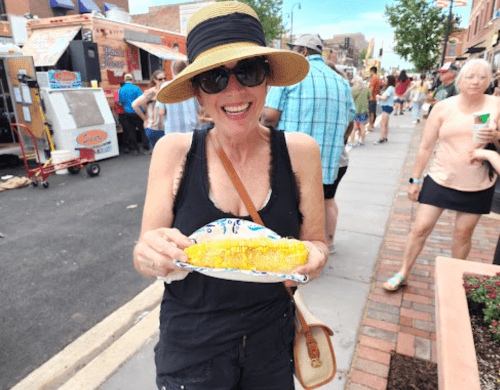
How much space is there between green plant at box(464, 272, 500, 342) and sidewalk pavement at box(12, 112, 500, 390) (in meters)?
0.76

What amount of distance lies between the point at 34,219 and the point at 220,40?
5.74 metres

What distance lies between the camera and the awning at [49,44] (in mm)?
10695

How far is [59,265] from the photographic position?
439cm

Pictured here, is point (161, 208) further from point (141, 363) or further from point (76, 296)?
point (76, 296)

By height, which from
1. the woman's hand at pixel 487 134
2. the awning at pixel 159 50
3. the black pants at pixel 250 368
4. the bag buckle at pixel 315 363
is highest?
the awning at pixel 159 50

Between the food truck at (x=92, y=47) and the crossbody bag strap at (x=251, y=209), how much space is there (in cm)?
1089

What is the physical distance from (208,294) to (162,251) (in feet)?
1.03

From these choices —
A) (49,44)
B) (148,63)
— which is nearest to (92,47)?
(49,44)

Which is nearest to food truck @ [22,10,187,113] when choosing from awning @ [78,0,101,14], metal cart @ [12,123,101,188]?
metal cart @ [12,123,101,188]

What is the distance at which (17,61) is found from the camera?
916 cm

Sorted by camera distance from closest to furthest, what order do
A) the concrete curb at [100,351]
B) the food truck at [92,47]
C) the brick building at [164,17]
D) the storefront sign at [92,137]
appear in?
the concrete curb at [100,351] < the storefront sign at [92,137] < the food truck at [92,47] < the brick building at [164,17]

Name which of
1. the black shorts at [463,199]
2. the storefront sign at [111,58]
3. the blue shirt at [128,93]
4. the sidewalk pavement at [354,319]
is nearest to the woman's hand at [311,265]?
the sidewalk pavement at [354,319]

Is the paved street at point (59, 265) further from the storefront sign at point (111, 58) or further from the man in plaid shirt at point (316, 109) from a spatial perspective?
the storefront sign at point (111, 58)

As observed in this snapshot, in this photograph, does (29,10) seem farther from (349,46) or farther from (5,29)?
(349,46)
